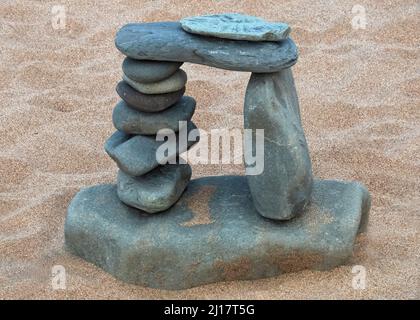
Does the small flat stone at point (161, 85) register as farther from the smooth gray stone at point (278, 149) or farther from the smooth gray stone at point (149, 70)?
the smooth gray stone at point (278, 149)

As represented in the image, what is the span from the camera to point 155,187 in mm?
3072

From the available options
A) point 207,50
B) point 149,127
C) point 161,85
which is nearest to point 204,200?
point 149,127

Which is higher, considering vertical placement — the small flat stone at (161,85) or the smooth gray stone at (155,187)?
the small flat stone at (161,85)

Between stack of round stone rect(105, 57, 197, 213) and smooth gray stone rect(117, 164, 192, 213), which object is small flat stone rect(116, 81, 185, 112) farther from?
smooth gray stone rect(117, 164, 192, 213)

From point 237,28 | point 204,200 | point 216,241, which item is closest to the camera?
point 237,28

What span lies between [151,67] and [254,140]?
40 cm

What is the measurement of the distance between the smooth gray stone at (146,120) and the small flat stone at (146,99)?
21mm

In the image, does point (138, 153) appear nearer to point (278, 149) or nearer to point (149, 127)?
point (149, 127)

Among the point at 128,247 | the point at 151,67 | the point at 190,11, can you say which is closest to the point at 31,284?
the point at 128,247

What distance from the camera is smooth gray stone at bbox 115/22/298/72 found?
9.43 ft

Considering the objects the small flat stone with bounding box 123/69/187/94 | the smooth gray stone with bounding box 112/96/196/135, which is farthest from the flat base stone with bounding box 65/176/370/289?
the small flat stone with bounding box 123/69/187/94

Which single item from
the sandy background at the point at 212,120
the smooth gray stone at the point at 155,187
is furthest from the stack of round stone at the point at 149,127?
the sandy background at the point at 212,120

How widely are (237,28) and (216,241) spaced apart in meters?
0.68

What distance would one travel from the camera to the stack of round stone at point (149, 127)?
3.00 metres
